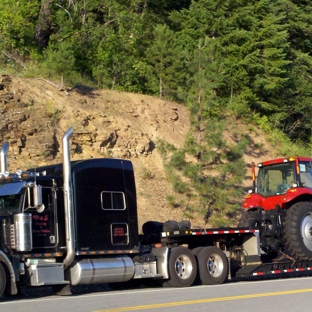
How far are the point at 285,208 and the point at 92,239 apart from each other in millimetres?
5874

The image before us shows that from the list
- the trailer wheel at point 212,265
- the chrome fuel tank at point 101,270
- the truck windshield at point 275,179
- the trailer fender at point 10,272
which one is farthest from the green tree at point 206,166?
the trailer fender at point 10,272

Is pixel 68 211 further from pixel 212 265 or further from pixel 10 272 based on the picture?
pixel 212 265

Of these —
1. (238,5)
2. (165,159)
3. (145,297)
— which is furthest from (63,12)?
(145,297)

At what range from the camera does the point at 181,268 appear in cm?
1558

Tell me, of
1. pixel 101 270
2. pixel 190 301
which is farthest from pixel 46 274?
pixel 190 301

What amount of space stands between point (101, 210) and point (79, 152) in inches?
465

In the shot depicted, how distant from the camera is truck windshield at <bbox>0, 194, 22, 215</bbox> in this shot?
13.3 m

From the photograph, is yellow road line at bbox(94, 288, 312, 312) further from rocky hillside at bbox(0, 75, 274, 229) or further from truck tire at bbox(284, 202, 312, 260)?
rocky hillside at bbox(0, 75, 274, 229)

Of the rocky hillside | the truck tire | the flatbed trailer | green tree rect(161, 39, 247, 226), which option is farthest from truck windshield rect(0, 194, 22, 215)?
green tree rect(161, 39, 247, 226)

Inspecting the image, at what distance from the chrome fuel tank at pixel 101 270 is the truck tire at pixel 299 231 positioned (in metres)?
4.56

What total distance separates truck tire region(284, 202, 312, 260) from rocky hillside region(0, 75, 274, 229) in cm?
816

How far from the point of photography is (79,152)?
85.9ft

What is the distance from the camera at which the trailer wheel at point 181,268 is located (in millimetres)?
15242

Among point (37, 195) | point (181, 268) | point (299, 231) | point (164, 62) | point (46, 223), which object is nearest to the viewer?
point (37, 195)
